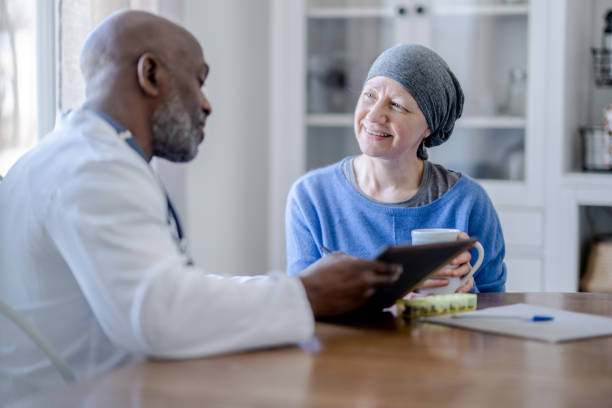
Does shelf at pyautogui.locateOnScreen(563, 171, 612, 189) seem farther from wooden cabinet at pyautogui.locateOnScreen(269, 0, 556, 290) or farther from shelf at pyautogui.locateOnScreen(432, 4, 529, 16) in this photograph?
shelf at pyautogui.locateOnScreen(432, 4, 529, 16)

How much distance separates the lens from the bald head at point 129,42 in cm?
117

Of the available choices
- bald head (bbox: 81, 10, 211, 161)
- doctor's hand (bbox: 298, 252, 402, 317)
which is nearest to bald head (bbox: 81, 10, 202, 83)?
bald head (bbox: 81, 10, 211, 161)

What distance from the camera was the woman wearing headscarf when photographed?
1.88 meters

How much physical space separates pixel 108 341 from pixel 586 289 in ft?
7.73

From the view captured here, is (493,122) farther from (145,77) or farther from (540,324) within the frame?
(145,77)

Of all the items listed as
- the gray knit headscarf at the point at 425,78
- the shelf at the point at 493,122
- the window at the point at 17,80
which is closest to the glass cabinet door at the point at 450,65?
the shelf at the point at 493,122

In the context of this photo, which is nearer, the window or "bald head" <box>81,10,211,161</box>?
"bald head" <box>81,10,211,161</box>

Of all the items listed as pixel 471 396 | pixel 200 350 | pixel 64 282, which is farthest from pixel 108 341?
pixel 471 396

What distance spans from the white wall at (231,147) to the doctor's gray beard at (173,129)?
5.42 ft

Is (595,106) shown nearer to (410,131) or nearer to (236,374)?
(410,131)

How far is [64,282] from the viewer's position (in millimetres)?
1109

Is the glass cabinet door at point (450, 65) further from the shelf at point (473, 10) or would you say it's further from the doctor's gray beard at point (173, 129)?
the doctor's gray beard at point (173, 129)

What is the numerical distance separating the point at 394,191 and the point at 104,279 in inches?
43.1

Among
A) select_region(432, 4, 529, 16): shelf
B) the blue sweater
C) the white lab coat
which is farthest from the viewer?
select_region(432, 4, 529, 16): shelf
